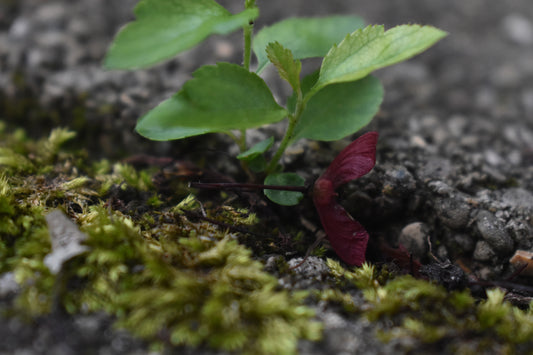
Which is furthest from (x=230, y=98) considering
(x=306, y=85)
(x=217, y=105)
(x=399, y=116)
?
(x=399, y=116)

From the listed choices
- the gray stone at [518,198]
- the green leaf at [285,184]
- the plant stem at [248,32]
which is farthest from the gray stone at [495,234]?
the plant stem at [248,32]

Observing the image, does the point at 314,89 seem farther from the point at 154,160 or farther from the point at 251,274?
the point at 154,160

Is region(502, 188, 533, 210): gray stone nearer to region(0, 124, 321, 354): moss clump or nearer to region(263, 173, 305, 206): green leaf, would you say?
region(263, 173, 305, 206): green leaf

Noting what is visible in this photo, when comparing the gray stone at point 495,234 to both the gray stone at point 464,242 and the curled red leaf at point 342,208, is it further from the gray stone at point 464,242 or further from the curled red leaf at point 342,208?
the curled red leaf at point 342,208

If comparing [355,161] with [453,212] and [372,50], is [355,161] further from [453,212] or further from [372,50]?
[453,212]

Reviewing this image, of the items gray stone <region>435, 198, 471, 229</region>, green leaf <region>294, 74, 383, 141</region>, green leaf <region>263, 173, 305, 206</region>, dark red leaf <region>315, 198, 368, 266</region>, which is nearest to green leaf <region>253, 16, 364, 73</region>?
green leaf <region>294, 74, 383, 141</region>
